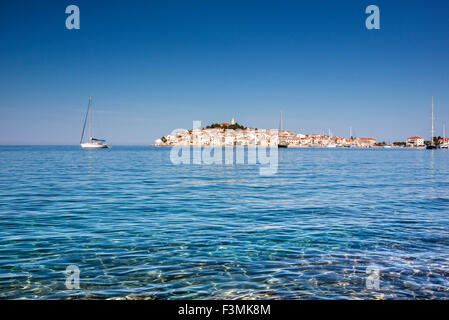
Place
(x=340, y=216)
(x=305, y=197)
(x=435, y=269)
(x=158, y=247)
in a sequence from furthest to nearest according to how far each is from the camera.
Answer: (x=305, y=197) → (x=340, y=216) → (x=158, y=247) → (x=435, y=269)

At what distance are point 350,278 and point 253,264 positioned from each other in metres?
2.10

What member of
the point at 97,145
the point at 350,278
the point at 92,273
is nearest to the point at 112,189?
the point at 92,273

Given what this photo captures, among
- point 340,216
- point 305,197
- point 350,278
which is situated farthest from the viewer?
point 305,197

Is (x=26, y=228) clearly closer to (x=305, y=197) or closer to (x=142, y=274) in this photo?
(x=142, y=274)

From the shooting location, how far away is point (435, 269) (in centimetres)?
747

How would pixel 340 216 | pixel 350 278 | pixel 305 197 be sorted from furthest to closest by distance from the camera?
pixel 305 197 < pixel 340 216 < pixel 350 278

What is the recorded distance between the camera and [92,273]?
725 cm
